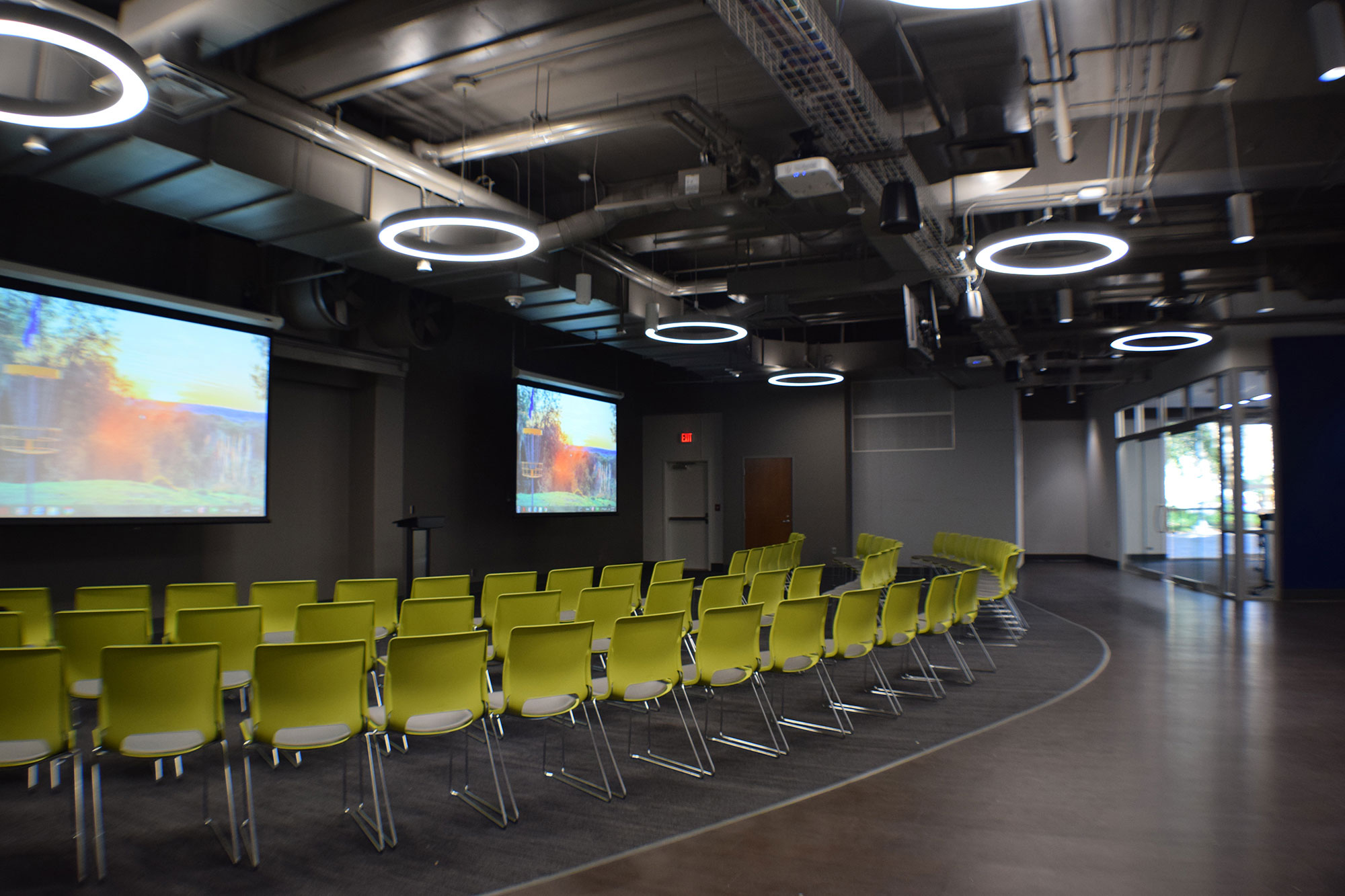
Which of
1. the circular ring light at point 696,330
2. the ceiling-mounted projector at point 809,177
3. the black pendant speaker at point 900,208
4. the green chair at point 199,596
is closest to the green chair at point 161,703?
the green chair at point 199,596

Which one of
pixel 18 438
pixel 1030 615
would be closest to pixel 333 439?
pixel 18 438

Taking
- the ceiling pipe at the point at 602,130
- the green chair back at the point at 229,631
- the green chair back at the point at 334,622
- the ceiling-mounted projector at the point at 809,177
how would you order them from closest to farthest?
the green chair back at the point at 229,631 < the green chair back at the point at 334,622 < the ceiling-mounted projector at the point at 809,177 < the ceiling pipe at the point at 602,130

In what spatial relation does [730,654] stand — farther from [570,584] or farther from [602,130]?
[602,130]

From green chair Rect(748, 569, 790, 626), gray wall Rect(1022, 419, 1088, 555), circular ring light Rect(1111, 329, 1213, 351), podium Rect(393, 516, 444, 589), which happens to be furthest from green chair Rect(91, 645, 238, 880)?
gray wall Rect(1022, 419, 1088, 555)

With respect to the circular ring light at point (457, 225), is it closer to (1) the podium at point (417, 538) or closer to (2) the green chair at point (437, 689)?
(1) the podium at point (417, 538)

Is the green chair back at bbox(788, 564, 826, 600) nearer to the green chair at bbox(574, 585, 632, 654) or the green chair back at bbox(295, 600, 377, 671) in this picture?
the green chair at bbox(574, 585, 632, 654)

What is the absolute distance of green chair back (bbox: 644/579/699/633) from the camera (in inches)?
212

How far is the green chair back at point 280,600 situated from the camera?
5172 millimetres

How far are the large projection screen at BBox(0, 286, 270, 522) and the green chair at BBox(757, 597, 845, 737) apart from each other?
17.9 feet

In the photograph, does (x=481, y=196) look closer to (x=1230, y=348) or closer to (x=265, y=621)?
(x=265, y=621)

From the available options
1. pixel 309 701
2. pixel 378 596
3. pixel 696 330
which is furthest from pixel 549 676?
pixel 696 330

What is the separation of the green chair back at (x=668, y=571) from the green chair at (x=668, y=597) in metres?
0.49

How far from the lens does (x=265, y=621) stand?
5.20 meters

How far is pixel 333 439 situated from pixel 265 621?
452cm
